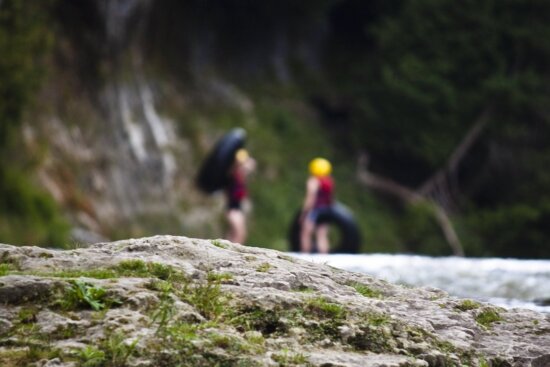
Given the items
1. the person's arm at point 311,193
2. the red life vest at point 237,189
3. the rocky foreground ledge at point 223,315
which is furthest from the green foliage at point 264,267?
the person's arm at point 311,193

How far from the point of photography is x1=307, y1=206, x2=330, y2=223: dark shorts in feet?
55.9

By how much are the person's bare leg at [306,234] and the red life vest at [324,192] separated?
0.35 m

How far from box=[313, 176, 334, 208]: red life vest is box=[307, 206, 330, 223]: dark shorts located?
0.19 feet

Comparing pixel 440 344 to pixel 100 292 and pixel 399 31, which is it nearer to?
pixel 100 292

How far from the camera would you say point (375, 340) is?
3.24 metres

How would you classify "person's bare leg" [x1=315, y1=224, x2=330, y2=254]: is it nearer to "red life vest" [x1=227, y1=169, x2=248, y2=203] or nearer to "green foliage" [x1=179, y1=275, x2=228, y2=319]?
"red life vest" [x1=227, y1=169, x2=248, y2=203]

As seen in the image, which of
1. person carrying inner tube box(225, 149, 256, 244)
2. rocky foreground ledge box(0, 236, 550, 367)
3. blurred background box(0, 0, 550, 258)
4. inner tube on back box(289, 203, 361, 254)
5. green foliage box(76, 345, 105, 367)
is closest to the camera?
green foliage box(76, 345, 105, 367)

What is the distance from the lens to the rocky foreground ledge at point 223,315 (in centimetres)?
285

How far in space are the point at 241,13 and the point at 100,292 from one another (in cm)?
2292

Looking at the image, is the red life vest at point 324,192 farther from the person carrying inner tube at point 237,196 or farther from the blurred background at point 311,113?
the blurred background at point 311,113

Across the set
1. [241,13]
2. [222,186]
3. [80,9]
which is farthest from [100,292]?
[241,13]

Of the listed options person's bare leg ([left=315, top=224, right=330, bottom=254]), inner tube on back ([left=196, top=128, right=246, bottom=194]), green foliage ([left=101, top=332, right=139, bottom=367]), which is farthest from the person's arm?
green foliage ([left=101, top=332, right=139, bottom=367])

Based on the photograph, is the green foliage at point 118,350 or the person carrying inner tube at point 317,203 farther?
the person carrying inner tube at point 317,203

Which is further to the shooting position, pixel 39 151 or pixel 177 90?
pixel 177 90
